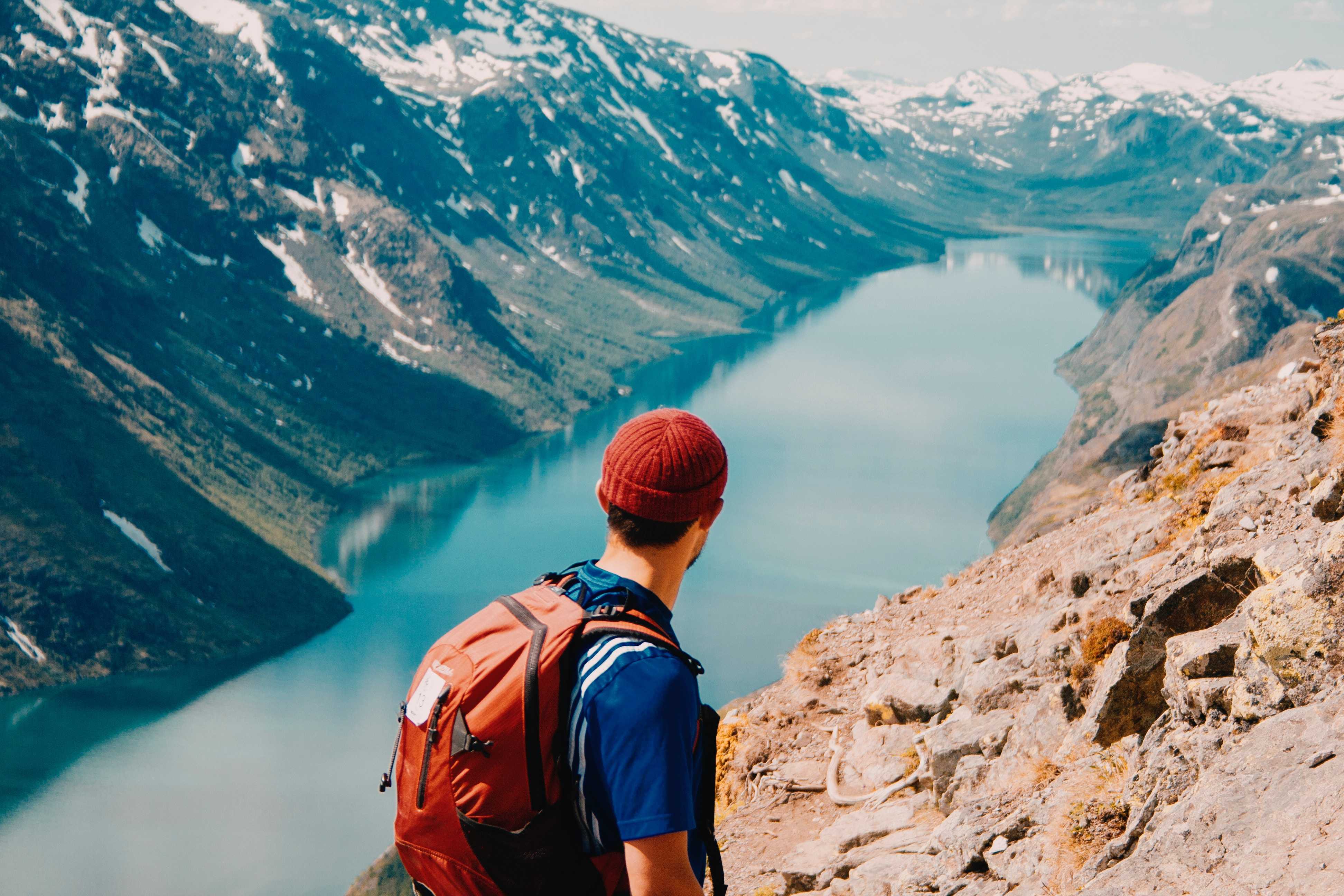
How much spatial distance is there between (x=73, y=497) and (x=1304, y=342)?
5038 inches

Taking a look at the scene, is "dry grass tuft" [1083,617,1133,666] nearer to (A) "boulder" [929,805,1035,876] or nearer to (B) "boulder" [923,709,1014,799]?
(B) "boulder" [923,709,1014,799]

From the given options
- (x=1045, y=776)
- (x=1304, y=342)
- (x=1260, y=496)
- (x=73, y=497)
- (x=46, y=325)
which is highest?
(x=1260, y=496)

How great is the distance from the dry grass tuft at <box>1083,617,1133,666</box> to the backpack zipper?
7813mm

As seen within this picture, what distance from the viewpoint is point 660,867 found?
3.95 metres

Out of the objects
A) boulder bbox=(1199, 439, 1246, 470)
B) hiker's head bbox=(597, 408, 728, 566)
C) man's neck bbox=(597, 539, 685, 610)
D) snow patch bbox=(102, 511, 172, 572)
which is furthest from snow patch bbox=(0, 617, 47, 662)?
hiker's head bbox=(597, 408, 728, 566)

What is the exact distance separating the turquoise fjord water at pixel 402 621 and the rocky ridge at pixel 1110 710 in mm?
64709

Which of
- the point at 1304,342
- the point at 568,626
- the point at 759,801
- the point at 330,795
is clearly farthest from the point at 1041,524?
the point at 568,626

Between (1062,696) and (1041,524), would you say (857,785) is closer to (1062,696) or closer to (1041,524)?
(1062,696)

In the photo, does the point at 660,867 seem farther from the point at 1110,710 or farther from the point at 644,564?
the point at 1110,710

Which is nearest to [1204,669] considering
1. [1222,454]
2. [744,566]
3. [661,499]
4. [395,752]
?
[661,499]

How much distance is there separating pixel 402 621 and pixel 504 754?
377ft

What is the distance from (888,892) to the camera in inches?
362

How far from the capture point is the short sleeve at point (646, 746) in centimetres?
389

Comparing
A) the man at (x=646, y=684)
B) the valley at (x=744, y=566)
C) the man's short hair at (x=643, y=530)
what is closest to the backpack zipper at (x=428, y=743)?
the man at (x=646, y=684)
